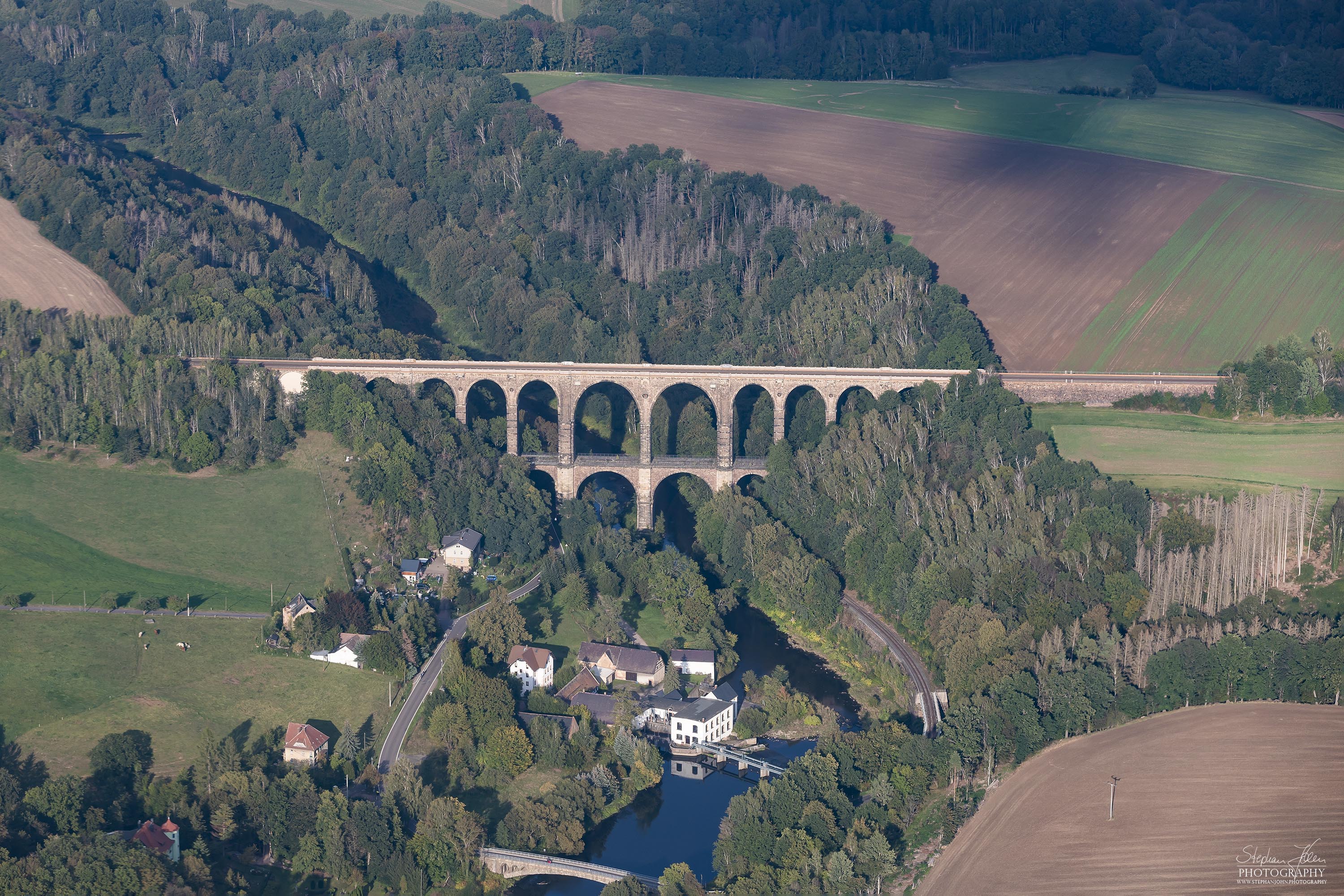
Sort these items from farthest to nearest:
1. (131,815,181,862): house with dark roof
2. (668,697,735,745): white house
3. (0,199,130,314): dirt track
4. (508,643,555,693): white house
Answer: (0,199,130,314): dirt track < (508,643,555,693): white house < (668,697,735,745): white house < (131,815,181,862): house with dark roof

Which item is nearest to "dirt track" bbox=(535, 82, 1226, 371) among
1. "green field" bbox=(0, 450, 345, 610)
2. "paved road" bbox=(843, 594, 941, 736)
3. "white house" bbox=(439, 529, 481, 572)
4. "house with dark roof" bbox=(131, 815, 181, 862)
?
"paved road" bbox=(843, 594, 941, 736)

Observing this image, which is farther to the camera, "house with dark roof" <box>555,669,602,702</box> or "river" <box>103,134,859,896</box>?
"house with dark roof" <box>555,669,602,702</box>

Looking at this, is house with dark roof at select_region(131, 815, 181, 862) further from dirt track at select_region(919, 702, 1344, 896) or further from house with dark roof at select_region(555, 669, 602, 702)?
dirt track at select_region(919, 702, 1344, 896)

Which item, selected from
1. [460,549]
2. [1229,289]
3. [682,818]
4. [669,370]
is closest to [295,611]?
[460,549]

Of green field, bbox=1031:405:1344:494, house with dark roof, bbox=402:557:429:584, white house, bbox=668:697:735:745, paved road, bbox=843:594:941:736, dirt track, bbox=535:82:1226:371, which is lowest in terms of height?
white house, bbox=668:697:735:745

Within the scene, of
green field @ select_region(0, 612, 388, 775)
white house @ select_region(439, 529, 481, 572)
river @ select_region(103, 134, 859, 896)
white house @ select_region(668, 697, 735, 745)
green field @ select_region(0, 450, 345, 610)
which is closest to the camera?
river @ select_region(103, 134, 859, 896)

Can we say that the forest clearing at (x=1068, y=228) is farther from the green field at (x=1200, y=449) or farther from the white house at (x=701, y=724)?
the white house at (x=701, y=724)
